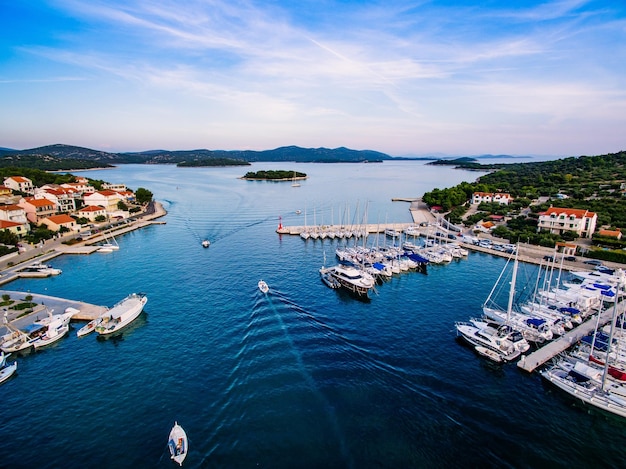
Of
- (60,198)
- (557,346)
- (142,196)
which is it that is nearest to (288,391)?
(557,346)

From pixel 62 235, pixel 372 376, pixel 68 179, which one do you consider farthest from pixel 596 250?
pixel 68 179

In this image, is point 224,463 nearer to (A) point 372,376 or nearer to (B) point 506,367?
(A) point 372,376

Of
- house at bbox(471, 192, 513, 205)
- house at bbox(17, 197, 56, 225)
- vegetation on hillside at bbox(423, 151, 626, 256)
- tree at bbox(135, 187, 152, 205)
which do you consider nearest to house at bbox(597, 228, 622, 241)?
vegetation on hillside at bbox(423, 151, 626, 256)

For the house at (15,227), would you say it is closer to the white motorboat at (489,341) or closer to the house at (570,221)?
the white motorboat at (489,341)

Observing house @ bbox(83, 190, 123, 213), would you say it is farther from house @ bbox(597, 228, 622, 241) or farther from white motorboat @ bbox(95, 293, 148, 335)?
house @ bbox(597, 228, 622, 241)

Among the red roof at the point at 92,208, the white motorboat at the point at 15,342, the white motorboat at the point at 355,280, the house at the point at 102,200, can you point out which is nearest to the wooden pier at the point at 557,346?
the white motorboat at the point at 355,280

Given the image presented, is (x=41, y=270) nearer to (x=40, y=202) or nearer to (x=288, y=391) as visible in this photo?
(x=40, y=202)

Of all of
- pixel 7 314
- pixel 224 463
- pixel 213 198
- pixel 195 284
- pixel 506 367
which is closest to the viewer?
pixel 224 463
